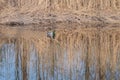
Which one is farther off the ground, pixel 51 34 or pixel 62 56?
pixel 51 34

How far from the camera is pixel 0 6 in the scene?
23.2ft

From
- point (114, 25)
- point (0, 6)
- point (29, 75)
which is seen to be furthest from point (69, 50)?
point (0, 6)

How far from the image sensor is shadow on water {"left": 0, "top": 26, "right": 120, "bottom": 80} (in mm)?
4102

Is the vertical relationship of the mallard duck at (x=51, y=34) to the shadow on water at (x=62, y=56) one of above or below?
above

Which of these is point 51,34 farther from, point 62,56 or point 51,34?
point 62,56

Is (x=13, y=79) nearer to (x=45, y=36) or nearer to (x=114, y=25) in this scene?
(x=45, y=36)

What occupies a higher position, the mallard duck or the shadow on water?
the mallard duck

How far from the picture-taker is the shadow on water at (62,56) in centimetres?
410

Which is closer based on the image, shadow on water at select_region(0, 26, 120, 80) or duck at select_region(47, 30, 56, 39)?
shadow on water at select_region(0, 26, 120, 80)

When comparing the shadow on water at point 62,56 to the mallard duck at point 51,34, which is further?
the mallard duck at point 51,34

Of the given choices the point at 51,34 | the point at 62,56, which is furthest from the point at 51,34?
the point at 62,56

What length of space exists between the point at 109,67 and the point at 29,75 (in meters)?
0.91

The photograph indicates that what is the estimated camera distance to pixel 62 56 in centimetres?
468

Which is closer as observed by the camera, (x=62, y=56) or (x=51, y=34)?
(x=62, y=56)
